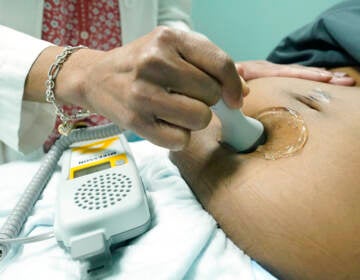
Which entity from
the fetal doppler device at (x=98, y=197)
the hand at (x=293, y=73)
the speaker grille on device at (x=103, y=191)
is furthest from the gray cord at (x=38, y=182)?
the hand at (x=293, y=73)

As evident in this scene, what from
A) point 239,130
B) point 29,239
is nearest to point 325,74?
point 239,130

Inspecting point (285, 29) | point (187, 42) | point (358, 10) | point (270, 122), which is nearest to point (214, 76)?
point (187, 42)

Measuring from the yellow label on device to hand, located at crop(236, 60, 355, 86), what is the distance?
306 millimetres

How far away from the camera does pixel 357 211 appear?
1.44ft

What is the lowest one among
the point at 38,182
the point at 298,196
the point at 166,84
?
the point at 38,182

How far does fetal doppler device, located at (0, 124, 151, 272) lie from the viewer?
43cm

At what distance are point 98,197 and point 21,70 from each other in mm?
302

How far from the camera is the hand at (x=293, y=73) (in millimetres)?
688

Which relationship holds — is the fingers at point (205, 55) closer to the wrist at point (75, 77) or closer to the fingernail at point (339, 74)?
the wrist at point (75, 77)

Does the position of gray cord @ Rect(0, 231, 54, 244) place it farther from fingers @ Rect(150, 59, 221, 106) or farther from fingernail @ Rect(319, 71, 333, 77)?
fingernail @ Rect(319, 71, 333, 77)

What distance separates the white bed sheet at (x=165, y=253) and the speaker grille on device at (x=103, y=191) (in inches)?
2.5

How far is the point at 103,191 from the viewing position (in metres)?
0.48

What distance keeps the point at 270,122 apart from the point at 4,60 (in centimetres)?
49

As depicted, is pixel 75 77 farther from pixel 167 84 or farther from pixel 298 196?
pixel 298 196
